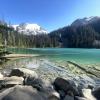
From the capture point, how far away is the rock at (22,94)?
38.8ft

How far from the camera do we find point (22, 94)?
12.2m

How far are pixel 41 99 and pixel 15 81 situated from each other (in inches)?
141

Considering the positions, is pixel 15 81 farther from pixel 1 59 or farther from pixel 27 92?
pixel 1 59

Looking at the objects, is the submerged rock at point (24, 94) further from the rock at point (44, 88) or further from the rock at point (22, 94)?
the rock at point (44, 88)

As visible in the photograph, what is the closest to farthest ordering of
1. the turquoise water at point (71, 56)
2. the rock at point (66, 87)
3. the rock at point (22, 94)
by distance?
the rock at point (22, 94) → the rock at point (66, 87) → the turquoise water at point (71, 56)

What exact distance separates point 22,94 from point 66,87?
415 centimetres

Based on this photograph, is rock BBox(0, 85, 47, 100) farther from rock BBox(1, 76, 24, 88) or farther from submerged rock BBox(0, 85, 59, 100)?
rock BBox(1, 76, 24, 88)

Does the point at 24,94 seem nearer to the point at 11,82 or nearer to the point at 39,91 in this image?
the point at 39,91

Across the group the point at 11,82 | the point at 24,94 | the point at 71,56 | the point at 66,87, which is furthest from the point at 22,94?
the point at 71,56

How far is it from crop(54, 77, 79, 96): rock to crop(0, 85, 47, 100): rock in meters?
2.73

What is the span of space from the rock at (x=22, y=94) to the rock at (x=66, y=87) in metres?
2.73

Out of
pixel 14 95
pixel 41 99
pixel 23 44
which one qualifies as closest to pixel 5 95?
pixel 14 95

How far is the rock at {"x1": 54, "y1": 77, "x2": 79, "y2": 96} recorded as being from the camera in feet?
Result: 48.7

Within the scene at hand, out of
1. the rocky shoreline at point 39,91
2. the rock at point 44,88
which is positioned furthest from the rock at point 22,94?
the rock at point 44,88
